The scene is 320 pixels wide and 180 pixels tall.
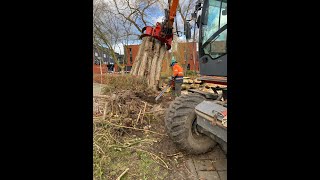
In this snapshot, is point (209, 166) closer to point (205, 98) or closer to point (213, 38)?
point (205, 98)

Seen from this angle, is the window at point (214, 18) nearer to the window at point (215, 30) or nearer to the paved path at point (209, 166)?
the window at point (215, 30)

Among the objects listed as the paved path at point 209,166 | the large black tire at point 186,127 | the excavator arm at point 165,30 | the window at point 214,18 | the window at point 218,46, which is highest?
the excavator arm at point 165,30

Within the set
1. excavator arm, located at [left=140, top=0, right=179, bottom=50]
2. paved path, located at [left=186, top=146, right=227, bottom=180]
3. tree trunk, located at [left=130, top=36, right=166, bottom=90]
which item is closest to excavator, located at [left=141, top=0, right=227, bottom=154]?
paved path, located at [left=186, top=146, right=227, bottom=180]

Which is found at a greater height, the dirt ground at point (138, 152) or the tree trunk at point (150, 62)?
the tree trunk at point (150, 62)

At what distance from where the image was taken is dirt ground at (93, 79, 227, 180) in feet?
7.03

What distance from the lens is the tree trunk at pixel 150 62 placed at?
711cm

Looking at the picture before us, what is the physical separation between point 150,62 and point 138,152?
5188 millimetres

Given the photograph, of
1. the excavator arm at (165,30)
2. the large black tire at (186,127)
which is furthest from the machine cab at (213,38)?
the excavator arm at (165,30)

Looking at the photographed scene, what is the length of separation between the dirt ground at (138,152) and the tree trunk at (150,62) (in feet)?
11.7

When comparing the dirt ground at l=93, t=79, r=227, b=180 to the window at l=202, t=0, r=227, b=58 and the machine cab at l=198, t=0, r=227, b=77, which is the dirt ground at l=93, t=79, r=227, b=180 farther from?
the window at l=202, t=0, r=227, b=58
